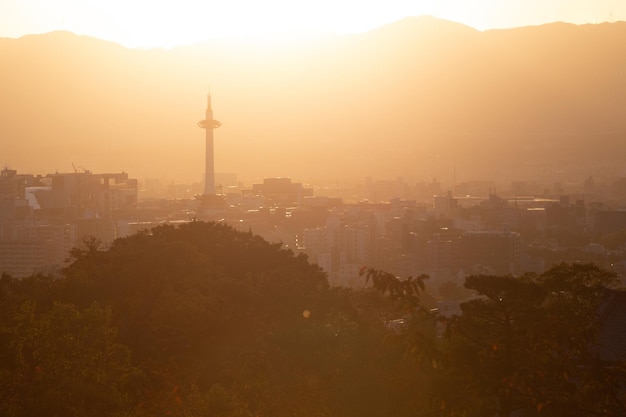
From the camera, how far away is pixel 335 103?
89.6 meters

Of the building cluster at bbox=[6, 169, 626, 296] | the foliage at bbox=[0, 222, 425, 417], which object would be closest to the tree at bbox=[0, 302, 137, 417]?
the foliage at bbox=[0, 222, 425, 417]

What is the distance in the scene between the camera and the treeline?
18.0ft

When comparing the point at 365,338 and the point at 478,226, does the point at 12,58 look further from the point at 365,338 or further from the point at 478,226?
the point at 365,338

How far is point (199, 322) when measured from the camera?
11359 millimetres

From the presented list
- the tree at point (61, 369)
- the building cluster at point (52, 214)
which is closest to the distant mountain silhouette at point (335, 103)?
the building cluster at point (52, 214)

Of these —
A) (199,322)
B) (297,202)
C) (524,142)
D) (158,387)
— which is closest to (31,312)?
(158,387)

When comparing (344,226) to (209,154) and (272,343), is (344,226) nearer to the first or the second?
(209,154)

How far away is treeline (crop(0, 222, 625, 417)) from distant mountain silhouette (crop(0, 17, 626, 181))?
59.2m

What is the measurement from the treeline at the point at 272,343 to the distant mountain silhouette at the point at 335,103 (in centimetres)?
5924

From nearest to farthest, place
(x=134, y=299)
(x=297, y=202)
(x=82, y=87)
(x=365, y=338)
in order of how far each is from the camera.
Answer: (x=365, y=338)
(x=134, y=299)
(x=297, y=202)
(x=82, y=87)

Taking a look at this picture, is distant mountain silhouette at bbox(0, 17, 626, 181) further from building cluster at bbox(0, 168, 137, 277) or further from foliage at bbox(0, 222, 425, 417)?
foliage at bbox(0, 222, 425, 417)

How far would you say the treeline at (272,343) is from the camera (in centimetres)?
549

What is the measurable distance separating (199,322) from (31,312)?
3.40 meters

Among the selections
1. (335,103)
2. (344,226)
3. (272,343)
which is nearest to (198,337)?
(272,343)
